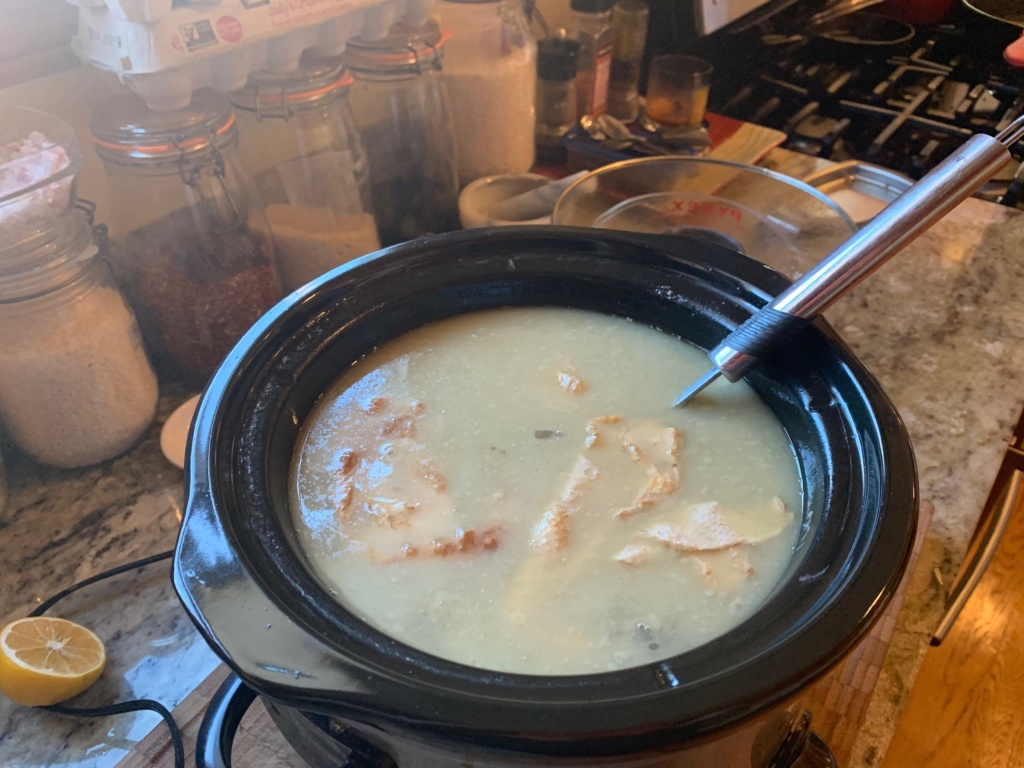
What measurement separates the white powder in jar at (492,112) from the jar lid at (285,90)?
394mm

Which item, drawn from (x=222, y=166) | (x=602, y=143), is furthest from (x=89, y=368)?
(x=602, y=143)

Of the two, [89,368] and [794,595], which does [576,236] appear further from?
[89,368]

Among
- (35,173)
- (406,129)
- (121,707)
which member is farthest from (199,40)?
(121,707)

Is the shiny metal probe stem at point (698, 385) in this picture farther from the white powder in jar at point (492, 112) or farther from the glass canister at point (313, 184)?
the white powder in jar at point (492, 112)

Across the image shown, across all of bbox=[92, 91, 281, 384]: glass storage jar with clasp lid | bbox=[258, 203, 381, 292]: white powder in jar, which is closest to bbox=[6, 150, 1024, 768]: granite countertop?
bbox=[92, 91, 281, 384]: glass storage jar with clasp lid

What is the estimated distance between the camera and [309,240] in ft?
4.25

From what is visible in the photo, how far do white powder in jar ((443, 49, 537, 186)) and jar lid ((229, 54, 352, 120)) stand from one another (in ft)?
1.29

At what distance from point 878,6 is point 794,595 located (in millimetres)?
2550

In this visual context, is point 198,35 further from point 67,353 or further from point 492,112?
point 492,112

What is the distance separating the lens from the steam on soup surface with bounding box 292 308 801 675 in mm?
678

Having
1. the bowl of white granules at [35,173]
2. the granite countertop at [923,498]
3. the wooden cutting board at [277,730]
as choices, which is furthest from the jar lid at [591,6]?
the wooden cutting board at [277,730]

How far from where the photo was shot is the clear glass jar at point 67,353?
979mm

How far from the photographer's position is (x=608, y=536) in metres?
0.76

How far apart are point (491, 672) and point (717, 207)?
42.4 inches
